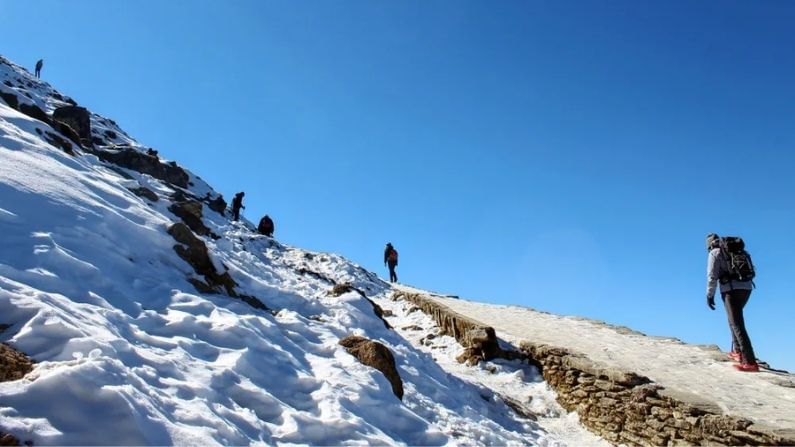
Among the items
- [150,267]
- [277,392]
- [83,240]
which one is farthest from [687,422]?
[83,240]

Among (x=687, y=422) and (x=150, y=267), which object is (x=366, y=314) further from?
(x=687, y=422)

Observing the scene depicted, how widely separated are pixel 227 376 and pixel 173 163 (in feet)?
119

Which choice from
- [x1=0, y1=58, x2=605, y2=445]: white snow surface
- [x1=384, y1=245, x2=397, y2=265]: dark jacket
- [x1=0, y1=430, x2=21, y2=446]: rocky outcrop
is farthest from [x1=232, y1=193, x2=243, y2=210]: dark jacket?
[x1=0, y1=430, x2=21, y2=446]: rocky outcrop

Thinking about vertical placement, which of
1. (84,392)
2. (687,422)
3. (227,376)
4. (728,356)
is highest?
(728,356)

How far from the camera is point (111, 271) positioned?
736 centimetres

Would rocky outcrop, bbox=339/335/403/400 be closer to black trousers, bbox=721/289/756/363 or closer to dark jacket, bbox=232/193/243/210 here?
black trousers, bbox=721/289/756/363

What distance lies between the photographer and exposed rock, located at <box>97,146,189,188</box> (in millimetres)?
31266

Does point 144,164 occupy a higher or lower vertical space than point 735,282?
higher

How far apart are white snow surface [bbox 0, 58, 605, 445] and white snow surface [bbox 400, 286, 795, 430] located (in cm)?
199

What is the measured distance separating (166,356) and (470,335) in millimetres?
9455

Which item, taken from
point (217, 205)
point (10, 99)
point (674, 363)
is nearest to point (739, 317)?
point (674, 363)

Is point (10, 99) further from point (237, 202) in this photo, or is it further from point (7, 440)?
point (7, 440)

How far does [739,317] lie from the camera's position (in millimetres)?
10008


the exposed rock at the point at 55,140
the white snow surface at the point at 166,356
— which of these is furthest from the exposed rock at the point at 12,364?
the exposed rock at the point at 55,140
